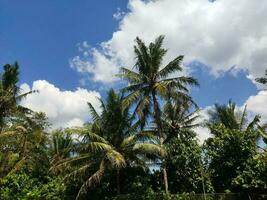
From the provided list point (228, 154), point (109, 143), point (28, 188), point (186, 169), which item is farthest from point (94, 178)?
point (228, 154)

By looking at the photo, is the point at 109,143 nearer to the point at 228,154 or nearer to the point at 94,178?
the point at 94,178

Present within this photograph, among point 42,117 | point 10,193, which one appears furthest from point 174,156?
point 42,117

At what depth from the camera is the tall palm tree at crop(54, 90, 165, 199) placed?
78.3ft

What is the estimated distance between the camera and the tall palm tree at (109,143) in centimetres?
2388

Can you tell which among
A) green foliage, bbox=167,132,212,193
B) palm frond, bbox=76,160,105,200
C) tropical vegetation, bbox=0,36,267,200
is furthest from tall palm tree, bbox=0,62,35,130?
green foliage, bbox=167,132,212,193

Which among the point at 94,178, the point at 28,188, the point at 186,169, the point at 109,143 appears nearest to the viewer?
the point at 94,178

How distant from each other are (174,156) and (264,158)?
6.42m

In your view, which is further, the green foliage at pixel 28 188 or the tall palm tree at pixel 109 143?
the green foliage at pixel 28 188

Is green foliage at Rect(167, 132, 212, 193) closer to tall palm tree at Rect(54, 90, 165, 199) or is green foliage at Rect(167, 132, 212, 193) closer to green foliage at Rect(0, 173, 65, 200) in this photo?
tall palm tree at Rect(54, 90, 165, 199)

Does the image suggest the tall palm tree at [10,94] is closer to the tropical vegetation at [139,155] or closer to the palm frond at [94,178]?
the tropical vegetation at [139,155]

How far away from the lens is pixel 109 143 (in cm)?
2484

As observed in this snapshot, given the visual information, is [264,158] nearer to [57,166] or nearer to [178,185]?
[178,185]

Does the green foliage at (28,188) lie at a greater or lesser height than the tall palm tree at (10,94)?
lesser

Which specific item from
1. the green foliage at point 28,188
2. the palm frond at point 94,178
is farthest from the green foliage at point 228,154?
the green foliage at point 28,188
